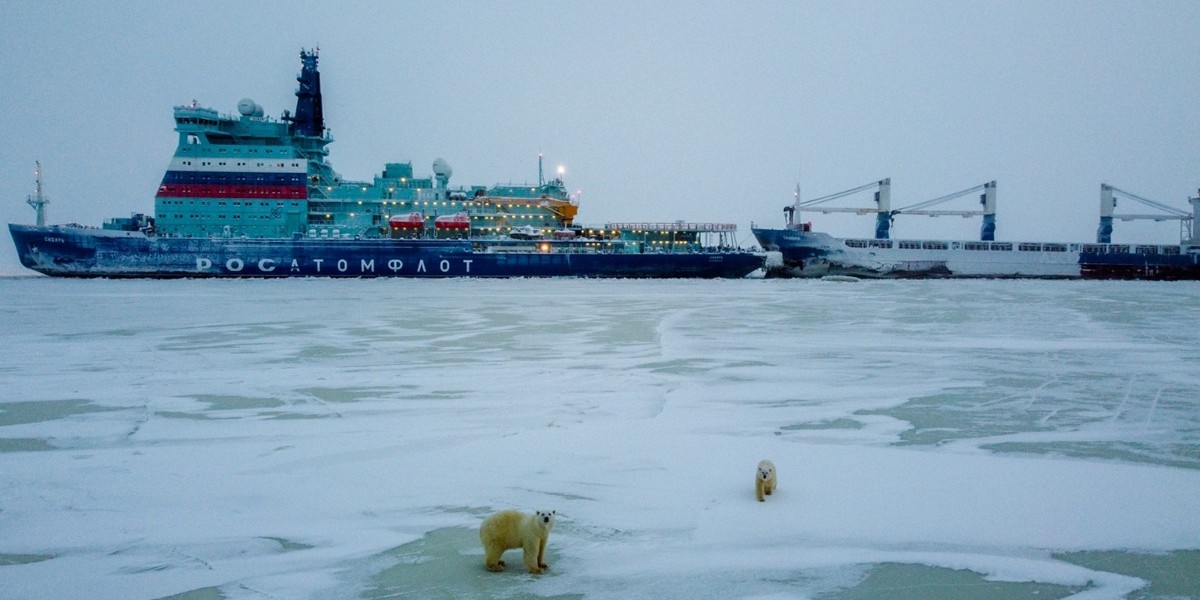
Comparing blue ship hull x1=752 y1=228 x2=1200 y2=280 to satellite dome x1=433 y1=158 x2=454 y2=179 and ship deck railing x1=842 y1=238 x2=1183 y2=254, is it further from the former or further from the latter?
satellite dome x1=433 y1=158 x2=454 y2=179

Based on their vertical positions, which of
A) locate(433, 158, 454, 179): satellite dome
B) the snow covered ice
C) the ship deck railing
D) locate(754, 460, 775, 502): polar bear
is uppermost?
locate(433, 158, 454, 179): satellite dome

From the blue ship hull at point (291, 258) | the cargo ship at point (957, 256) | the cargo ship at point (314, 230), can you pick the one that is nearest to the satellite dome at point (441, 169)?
the cargo ship at point (314, 230)

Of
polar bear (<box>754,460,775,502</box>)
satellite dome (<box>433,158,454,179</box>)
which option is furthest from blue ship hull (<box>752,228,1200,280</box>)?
→ polar bear (<box>754,460,775,502</box>)

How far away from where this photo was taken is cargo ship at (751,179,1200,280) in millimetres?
54625

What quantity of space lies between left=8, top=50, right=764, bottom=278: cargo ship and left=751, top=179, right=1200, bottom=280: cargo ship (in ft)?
15.8

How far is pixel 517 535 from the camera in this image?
129 inches

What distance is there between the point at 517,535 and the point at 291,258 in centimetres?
4750

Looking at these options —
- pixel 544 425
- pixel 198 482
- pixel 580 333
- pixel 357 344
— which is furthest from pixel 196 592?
pixel 580 333

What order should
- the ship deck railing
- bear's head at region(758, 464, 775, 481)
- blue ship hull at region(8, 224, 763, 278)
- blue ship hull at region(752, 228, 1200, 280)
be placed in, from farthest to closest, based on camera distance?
the ship deck railing < blue ship hull at region(752, 228, 1200, 280) < blue ship hull at region(8, 224, 763, 278) < bear's head at region(758, 464, 775, 481)

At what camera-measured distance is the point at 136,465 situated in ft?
15.8

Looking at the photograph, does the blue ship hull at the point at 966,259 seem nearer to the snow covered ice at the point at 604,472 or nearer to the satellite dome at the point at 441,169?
the satellite dome at the point at 441,169

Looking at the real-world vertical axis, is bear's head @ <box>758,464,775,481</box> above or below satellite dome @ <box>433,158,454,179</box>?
below

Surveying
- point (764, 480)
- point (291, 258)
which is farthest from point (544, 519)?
point (291, 258)

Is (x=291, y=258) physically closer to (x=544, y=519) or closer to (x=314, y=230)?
(x=314, y=230)
